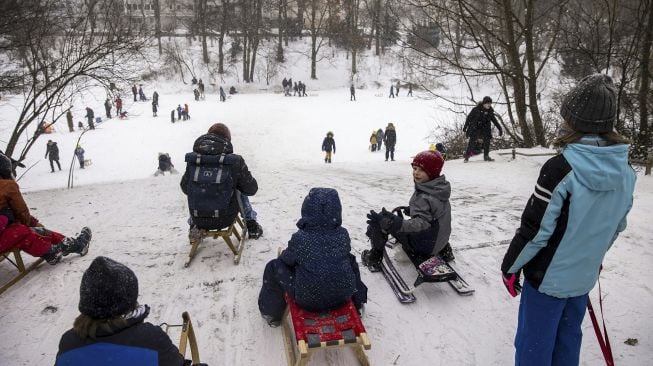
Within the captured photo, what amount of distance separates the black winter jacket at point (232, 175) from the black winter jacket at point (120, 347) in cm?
264

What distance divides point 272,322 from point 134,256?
2.48m

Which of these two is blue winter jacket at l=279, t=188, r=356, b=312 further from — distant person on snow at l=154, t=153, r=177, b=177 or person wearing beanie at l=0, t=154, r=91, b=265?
distant person on snow at l=154, t=153, r=177, b=177

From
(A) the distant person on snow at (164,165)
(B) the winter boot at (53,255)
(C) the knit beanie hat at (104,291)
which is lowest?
(A) the distant person on snow at (164,165)

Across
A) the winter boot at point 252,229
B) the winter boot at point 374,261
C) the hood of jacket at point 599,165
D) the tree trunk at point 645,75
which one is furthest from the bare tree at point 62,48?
the tree trunk at point 645,75

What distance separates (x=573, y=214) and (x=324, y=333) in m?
1.86

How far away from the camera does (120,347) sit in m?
2.12

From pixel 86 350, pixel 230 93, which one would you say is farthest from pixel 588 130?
pixel 230 93

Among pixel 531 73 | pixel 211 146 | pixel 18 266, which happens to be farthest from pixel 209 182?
pixel 531 73

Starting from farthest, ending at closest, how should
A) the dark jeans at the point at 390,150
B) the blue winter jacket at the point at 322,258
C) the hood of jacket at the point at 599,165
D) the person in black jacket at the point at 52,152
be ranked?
the dark jeans at the point at 390,150, the person in black jacket at the point at 52,152, the blue winter jacket at the point at 322,258, the hood of jacket at the point at 599,165

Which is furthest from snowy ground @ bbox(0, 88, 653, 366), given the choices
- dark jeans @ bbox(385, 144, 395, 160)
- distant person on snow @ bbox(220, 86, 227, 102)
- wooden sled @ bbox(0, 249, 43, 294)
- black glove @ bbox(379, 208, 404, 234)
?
distant person on snow @ bbox(220, 86, 227, 102)

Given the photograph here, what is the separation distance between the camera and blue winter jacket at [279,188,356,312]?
3303mm

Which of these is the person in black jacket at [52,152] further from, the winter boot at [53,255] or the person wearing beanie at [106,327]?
the person wearing beanie at [106,327]

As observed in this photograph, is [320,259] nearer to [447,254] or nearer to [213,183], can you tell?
[213,183]

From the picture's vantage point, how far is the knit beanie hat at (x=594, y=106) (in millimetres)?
2320
